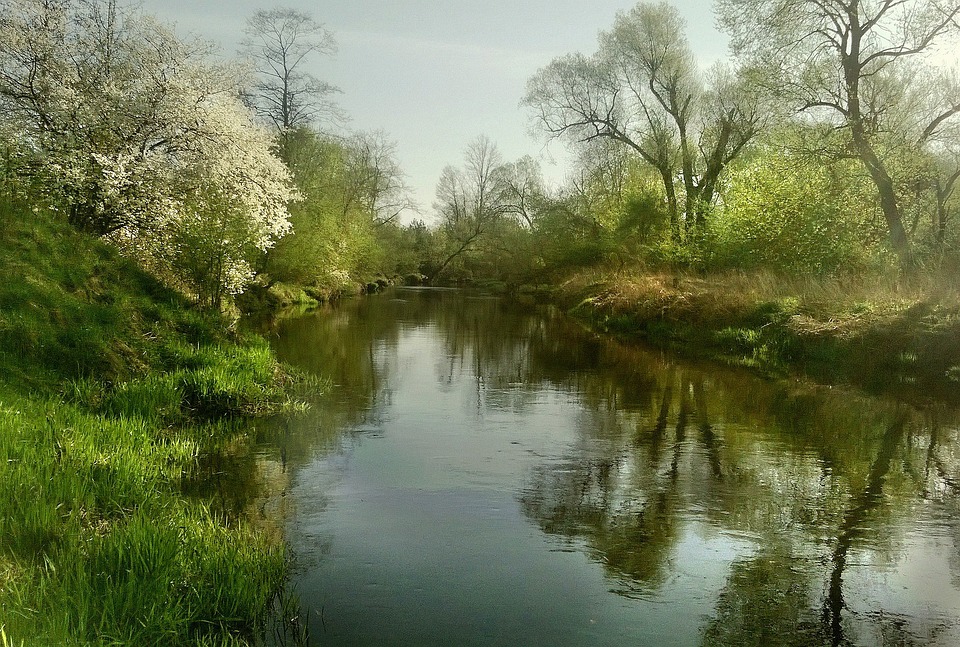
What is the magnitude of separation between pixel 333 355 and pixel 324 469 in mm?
10864

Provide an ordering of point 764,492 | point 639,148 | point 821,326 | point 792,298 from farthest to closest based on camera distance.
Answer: point 639,148 → point 792,298 → point 821,326 → point 764,492

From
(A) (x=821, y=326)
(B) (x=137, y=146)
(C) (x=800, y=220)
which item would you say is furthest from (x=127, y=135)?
(C) (x=800, y=220)

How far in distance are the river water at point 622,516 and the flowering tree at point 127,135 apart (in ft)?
22.7

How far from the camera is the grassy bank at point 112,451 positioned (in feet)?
14.6

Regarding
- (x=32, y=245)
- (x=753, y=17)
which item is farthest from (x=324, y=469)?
(x=753, y=17)

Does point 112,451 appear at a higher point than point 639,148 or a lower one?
lower

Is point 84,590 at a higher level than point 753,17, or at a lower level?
lower

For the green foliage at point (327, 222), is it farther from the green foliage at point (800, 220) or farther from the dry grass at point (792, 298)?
the green foliage at point (800, 220)

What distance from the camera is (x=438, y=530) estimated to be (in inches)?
277

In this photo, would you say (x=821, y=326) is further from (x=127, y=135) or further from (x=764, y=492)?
(x=127, y=135)

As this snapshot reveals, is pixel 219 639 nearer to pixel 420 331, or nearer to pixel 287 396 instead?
pixel 287 396

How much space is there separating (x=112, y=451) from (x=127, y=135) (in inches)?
537

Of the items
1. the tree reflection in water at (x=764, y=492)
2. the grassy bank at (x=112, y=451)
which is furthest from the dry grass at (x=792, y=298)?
the grassy bank at (x=112, y=451)

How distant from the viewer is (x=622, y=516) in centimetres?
747
